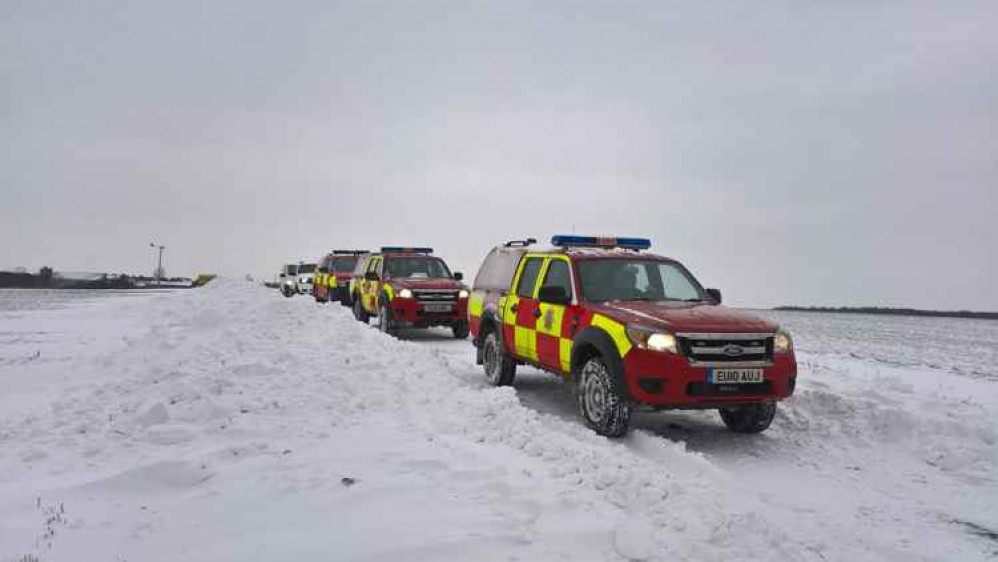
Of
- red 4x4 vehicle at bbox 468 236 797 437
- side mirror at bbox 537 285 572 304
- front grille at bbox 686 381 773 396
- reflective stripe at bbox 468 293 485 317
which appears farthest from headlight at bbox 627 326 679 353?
reflective stripe at bbox 468 293 485 317

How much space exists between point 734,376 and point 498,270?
4.30 m

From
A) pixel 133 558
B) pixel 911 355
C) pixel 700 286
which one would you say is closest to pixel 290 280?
pixel 911 355

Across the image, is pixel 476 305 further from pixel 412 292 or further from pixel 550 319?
pixel 412 292

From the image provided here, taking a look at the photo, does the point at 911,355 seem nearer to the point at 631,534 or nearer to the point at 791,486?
the point at 791,486

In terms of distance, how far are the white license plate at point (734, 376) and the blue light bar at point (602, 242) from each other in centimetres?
268

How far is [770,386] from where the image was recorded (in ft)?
19.4

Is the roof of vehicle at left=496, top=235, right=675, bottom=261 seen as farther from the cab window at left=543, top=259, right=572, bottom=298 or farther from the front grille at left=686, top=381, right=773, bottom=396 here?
the front grille at left=686, top=381, right=773, bottom=396

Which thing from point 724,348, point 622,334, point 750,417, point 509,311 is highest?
point 509,311

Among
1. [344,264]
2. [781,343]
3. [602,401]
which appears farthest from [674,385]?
[344,264]

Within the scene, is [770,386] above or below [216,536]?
above

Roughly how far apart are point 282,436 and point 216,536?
1.75 metres

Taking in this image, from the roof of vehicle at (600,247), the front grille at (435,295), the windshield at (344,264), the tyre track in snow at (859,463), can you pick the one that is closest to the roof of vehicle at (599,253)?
the roof of vehicle at (600,247)

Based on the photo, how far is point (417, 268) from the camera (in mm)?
15766

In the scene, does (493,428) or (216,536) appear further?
(493,428)
